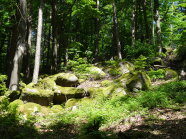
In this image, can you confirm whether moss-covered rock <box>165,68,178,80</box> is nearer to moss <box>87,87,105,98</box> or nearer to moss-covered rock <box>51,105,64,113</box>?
moss <box>87,87,105,98</box>

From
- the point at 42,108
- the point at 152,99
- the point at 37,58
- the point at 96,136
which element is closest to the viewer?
the point at 96,136

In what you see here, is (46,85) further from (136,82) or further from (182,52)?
(182,52)

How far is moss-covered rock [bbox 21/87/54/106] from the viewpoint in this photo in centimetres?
1000

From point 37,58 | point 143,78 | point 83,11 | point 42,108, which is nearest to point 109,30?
point 83,11

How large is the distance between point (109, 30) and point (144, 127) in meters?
28.2

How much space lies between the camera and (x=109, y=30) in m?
32.8

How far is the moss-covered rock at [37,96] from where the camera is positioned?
10000 mm

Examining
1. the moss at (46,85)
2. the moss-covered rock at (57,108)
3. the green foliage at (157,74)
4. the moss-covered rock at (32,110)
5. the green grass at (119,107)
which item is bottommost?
the moss-covered rock at (57,108)

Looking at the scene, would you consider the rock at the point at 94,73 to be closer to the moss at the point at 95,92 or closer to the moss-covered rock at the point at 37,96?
the moss at the point at 95,92

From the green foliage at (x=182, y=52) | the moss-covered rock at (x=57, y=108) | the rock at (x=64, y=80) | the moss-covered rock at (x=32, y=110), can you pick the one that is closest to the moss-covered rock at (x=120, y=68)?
the rock at (x=64, y=80)

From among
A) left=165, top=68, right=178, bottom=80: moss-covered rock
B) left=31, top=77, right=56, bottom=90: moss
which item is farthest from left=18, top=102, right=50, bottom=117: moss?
left=165, top=68, right=178, bottom=80: moss-covered rock

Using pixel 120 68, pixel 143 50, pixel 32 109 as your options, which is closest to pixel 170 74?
pixel 120 68

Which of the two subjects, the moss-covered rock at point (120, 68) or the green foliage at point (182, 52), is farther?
the moss-covered rock at point (120, 68)

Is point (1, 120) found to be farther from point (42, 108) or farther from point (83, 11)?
point (83, 11)
